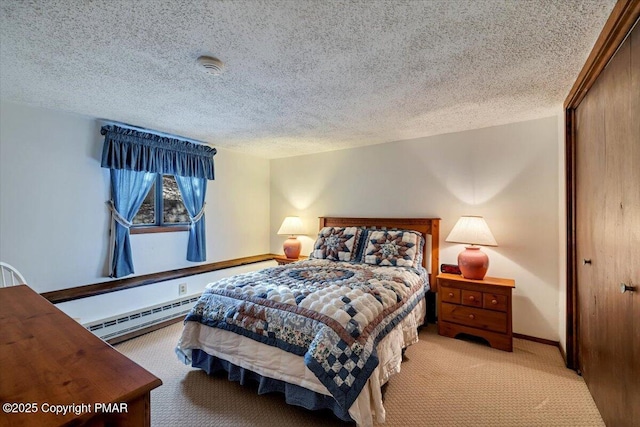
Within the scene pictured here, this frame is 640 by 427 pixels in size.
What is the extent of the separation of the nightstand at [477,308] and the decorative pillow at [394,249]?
354mm

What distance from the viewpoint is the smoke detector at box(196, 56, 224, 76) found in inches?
65.9

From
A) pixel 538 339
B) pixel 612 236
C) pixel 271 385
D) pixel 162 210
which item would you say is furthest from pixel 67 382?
pixel 538 339

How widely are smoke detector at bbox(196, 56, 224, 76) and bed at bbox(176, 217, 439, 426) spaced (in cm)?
151

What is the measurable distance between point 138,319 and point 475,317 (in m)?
3.34

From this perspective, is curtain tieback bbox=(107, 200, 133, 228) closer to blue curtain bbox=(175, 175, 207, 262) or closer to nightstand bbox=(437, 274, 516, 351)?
blue curtain bbox=(175, 175, 207, 262)

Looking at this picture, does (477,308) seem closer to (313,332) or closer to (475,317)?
(475,317)

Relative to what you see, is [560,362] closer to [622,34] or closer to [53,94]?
[622,34]

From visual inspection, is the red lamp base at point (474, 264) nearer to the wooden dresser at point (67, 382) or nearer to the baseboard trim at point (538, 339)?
the baseboard trim at point (538, 339)

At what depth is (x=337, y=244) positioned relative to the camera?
339 cm

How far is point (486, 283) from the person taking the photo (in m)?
2.59

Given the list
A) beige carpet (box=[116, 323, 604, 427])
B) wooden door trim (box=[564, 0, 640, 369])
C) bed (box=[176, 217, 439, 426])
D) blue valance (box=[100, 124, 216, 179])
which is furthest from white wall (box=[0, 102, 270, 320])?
wooden door trim (box=[564, 0, 640, 369])

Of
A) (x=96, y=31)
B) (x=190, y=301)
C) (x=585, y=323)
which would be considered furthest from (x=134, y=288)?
(x=585, y=323)

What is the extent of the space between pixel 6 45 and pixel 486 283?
3.76m

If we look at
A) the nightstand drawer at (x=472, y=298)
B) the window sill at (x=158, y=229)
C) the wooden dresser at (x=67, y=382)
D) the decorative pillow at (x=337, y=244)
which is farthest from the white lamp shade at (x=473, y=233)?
the window sill at (x=158, y=229)
